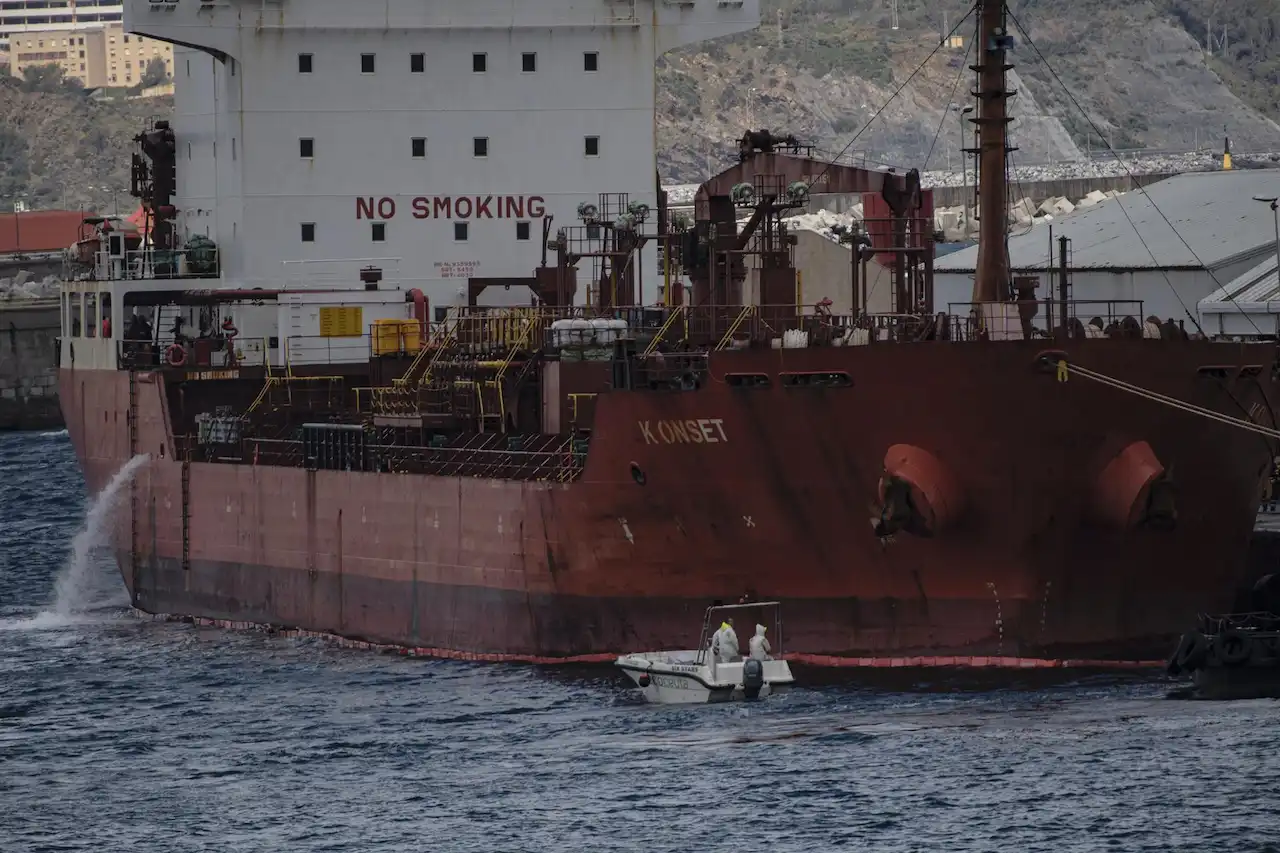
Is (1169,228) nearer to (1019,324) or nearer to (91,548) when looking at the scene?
(91,548)

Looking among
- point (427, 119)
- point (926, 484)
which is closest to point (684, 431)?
point (926, 484)

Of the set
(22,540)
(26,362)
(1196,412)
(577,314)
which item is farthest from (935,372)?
(26,362)

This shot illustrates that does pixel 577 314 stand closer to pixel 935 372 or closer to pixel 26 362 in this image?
pixel 935 372

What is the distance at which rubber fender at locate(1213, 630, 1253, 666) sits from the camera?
3428 cm

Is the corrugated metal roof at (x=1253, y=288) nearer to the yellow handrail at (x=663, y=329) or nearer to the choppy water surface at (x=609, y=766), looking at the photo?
the yellow handrail at (x=663, y=329)

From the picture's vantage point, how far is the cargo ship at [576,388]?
3500 cm

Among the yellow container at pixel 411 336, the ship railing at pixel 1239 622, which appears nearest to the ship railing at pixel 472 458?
the yellow container at pixel 411 336

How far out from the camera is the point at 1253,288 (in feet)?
186

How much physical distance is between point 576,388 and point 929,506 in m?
8.63

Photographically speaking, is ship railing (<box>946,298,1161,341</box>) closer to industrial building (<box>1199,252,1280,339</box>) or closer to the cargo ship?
the cargo ship

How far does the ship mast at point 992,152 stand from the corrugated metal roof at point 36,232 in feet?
327

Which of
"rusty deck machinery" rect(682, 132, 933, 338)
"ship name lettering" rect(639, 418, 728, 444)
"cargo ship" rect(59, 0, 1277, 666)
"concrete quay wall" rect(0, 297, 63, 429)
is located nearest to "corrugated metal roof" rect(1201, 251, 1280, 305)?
"cargo ship" rect(59, 0, 1277, 666)

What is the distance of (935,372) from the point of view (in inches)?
1364

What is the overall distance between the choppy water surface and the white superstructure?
11.3 metres
